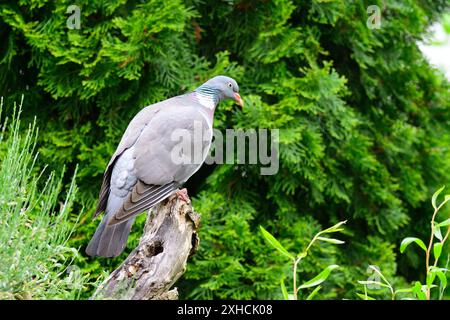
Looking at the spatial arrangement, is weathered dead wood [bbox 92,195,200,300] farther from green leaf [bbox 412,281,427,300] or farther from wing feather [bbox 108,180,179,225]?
green leaf [bbox 412,281,427,300]

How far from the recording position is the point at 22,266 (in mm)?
2361

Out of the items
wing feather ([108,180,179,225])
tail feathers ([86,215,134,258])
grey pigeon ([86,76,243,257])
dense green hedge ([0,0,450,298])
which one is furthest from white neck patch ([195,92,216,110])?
tail feathers ([86,215,134,258])

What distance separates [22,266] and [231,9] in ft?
10.7

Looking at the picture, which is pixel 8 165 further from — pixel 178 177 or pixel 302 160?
pixel 302 160

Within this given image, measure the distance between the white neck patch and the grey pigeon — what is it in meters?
0.06

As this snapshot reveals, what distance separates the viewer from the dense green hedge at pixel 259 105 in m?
4.68

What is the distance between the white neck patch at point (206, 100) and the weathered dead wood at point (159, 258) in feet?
2.99

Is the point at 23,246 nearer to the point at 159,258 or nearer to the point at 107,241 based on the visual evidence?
the point at 159,258

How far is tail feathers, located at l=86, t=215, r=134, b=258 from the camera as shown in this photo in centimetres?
344

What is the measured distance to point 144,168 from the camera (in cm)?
375

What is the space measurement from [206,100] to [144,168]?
32.4 inches

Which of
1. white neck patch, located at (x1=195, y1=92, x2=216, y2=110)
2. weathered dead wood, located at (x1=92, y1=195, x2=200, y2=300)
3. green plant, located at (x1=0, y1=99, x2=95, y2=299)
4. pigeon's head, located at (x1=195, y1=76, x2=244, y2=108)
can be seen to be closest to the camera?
green plant, located at (x1=0, y1=99, x2=95, y2=299)

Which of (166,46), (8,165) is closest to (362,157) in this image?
(166,46)

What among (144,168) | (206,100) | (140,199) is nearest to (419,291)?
(140,199)
